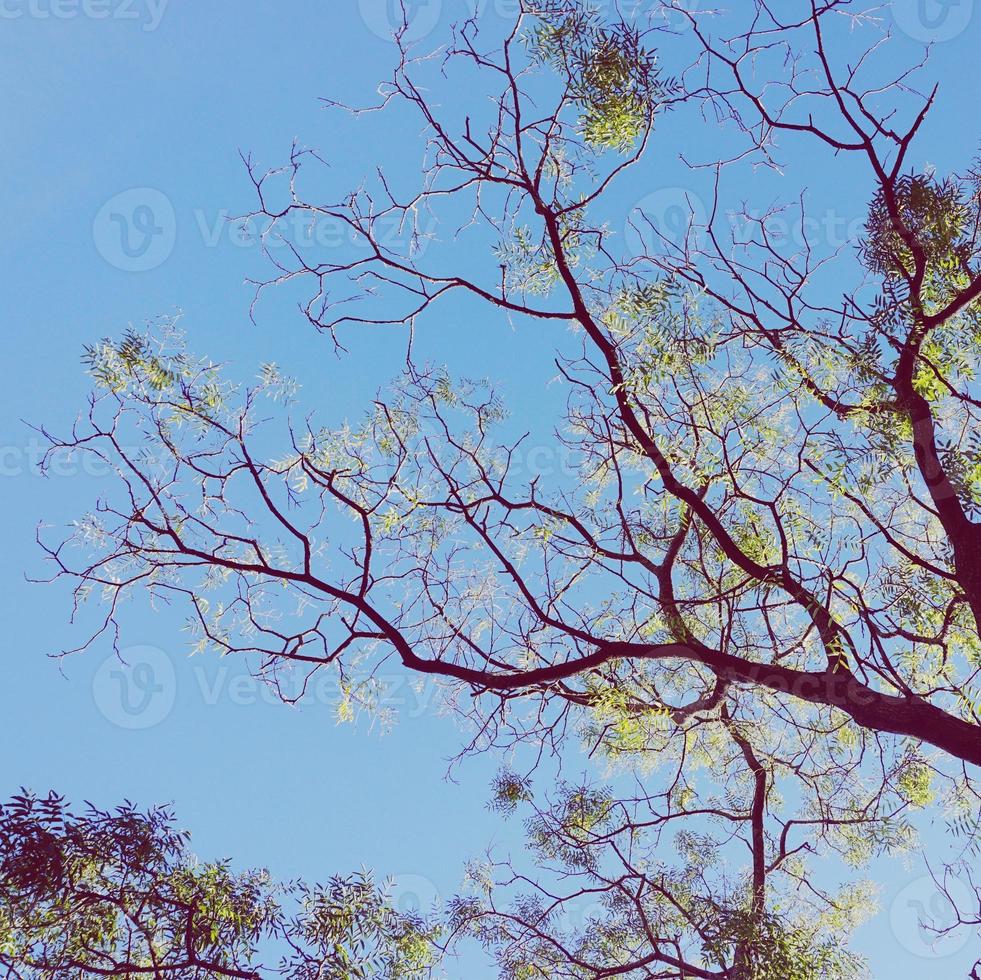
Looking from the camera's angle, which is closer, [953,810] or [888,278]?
[888,278]

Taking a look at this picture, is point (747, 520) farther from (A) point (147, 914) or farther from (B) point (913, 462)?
(A) point (147, 914)

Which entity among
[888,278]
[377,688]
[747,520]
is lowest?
[377,688]

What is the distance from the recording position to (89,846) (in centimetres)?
229

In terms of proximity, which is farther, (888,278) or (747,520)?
(747,520)

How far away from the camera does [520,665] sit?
4219 millimetres

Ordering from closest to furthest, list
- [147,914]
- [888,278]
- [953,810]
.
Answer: [147,914]
[888,278]
[953,810]

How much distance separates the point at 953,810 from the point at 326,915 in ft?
11.4

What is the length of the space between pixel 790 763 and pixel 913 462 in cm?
203

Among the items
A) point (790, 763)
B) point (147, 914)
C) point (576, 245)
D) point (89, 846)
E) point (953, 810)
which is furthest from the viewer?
point (790, 763)

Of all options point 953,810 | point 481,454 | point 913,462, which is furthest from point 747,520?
point 953,810

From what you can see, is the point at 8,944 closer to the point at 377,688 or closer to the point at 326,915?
the point at 326,915

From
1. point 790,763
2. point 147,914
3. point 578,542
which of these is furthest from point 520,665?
point 147,914

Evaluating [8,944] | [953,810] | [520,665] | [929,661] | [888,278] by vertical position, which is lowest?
[8,944]

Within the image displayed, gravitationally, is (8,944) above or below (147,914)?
below
